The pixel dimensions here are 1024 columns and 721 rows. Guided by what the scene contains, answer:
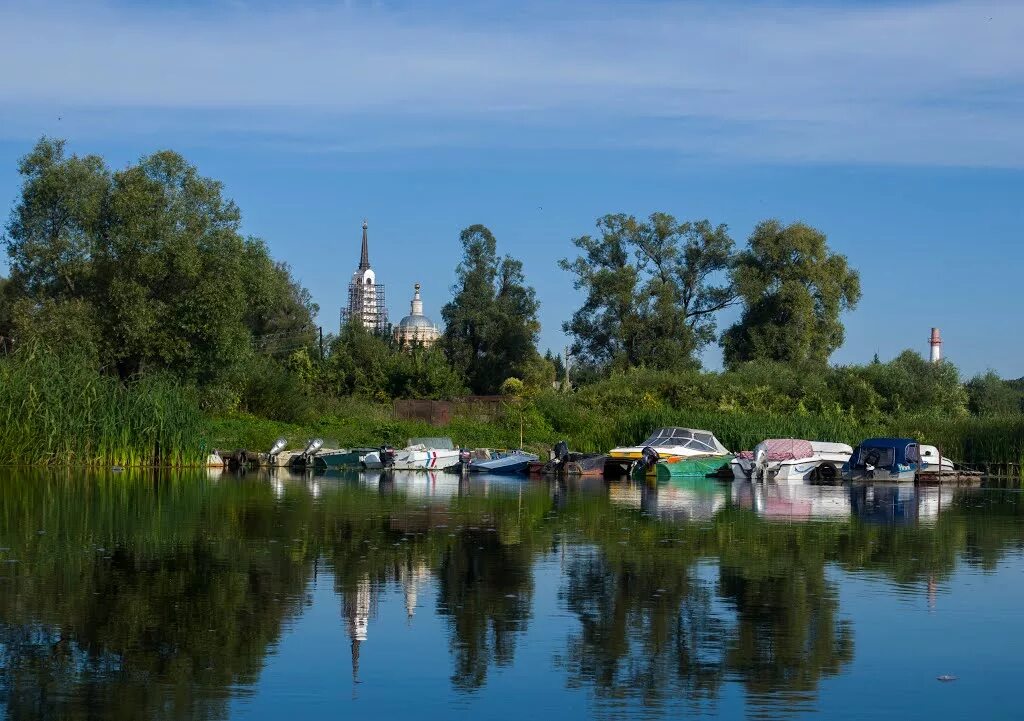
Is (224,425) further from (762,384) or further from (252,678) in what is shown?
(252,678)

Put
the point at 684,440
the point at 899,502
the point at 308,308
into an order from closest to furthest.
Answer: the point at 899,502
the point at 684,440
the point at 308,308

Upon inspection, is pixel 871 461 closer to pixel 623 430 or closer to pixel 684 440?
pixel 684 440

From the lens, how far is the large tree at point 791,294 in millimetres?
82938

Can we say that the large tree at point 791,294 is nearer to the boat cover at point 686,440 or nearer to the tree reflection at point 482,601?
the boat cover at point 686,440

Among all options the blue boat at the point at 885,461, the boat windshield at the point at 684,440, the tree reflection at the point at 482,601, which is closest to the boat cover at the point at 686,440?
the boat windshield at the point at 684,440

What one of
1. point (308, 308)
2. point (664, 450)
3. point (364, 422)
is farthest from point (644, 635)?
point (308, 308)

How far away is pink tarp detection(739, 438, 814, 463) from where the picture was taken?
168ft

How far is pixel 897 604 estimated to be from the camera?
1550cm

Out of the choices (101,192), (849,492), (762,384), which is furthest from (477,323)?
(849,492)

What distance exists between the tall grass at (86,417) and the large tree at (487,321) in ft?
143

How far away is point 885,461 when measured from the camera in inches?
1988

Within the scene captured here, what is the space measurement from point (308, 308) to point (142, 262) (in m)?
55.2

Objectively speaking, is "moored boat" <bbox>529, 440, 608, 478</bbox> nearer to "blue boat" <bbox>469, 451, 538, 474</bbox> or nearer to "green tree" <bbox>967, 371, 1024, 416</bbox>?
"blue boat" <bbox>469, 451, 538, 474</bbox>

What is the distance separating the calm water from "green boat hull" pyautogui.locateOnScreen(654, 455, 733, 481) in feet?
77.9
